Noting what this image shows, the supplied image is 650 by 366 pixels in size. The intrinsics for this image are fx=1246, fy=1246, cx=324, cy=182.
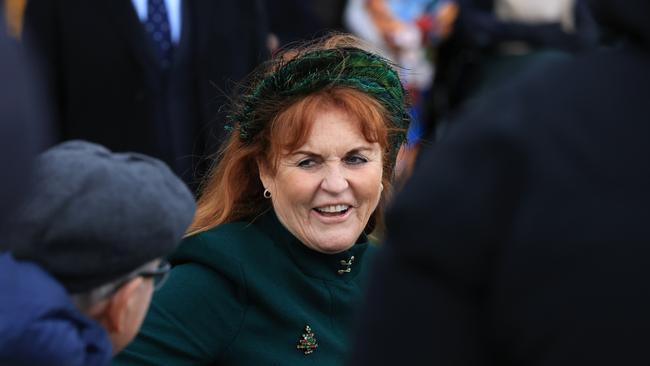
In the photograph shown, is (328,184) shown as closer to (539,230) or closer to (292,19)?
(539,230)

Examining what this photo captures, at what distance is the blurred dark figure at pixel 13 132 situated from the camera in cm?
161

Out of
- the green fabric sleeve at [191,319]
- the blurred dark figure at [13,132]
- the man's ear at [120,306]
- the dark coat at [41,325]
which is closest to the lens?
the blurred dark figure at [13,132]

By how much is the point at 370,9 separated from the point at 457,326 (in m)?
7.44

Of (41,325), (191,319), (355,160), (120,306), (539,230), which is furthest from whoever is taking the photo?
(355,160)

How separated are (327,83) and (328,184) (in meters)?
0.29

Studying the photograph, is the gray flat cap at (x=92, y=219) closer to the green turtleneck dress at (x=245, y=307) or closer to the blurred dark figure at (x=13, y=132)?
the blurred dark figure at (x=13, y=132)

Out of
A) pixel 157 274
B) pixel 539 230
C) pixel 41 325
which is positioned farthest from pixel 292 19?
pixel 539 230

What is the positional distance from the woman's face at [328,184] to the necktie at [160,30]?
7.08 feet

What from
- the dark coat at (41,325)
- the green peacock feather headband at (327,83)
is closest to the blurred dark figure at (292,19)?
the green peacock feather headband at (327,83)

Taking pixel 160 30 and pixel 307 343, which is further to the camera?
pixel 160 30

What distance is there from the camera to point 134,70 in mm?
5613

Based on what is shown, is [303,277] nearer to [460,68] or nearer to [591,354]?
[591,354]

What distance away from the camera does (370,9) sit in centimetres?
882

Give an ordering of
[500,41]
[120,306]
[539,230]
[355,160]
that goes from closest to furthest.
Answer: [539,230] → [120,306] → [355,160] → [500,41]
